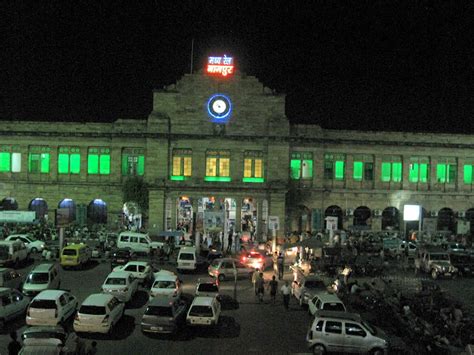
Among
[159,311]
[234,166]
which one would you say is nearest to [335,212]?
[234,166]

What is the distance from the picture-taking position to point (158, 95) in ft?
171

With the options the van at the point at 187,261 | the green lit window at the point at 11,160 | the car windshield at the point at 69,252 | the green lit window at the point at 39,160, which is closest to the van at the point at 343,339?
the van at the point at 187,261

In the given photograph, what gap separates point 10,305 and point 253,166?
33.7 metres

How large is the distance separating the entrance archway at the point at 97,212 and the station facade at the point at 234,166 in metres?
0.11

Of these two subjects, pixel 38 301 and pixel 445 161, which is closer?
pixel 38 301

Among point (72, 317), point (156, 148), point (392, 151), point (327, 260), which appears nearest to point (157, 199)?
point (156, 148)

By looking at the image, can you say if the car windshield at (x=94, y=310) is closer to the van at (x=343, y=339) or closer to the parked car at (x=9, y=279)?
the parked car at (x=9, y=279)

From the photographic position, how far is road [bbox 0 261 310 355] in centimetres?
1900

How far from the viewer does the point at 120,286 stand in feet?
81.4

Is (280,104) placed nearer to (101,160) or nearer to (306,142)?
(306,142)

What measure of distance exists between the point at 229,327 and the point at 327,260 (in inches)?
618

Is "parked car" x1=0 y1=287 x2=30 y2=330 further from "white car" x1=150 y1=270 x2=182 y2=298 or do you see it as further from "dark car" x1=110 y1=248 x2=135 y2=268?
"dark car" x1=110 y1=248 x2=135 y2=268

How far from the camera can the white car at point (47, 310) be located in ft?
66.0

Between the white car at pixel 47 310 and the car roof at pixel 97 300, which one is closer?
the car roof at pixel 97 300
